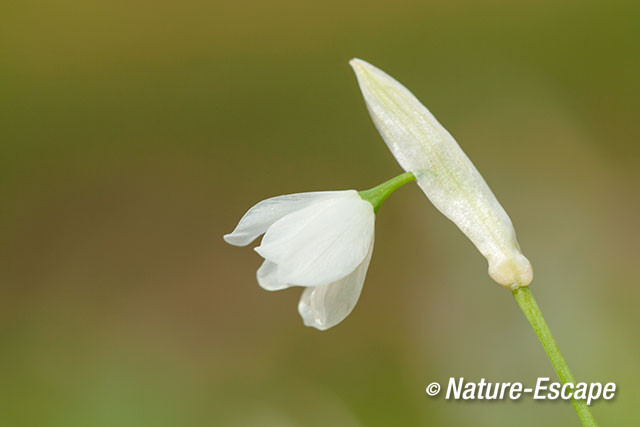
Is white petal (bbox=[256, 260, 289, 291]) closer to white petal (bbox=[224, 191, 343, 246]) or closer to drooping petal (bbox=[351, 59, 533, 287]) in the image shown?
white petal (bbox=[224, 191, 343, 246])

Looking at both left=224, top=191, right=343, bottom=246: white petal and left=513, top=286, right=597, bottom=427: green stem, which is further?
left=224, top=191, right=343, bottom=246: white petal

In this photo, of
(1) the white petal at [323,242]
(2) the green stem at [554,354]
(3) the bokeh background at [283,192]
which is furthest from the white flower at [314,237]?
(3) the bokeh background at [283,192]

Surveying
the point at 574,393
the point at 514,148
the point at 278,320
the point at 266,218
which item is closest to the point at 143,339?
the point at 278,320

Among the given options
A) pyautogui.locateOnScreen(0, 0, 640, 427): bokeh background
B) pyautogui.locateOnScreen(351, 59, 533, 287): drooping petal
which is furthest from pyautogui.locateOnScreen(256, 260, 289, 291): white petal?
pyautogui.locateOnScreen(0, 0, 640, 427): bokeh background

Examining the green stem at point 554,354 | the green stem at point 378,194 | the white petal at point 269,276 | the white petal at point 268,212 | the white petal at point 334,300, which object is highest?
the white petal at point 268,212

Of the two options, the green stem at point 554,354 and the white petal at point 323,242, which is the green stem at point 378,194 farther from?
the green stem at point 554,354

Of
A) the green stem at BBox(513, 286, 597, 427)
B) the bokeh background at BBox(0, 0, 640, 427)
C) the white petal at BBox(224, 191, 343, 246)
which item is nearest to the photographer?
the green stem at BBox(513, 286, 597, 427)

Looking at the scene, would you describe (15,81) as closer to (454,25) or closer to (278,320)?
(278,320)

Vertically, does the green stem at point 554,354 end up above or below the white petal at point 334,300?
below
